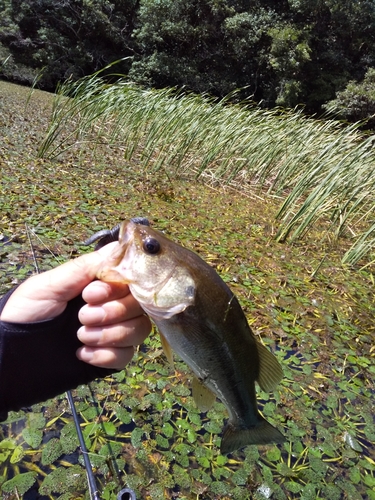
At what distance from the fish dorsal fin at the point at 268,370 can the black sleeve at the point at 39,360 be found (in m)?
0.51

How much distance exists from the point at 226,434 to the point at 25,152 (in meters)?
5.59

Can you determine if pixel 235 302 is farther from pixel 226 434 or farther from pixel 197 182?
pixel 197 182

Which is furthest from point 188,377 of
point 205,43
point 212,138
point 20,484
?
point 205,43

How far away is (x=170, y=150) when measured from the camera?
6.44m

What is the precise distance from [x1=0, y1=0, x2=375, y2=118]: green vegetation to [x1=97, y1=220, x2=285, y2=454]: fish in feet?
56.6

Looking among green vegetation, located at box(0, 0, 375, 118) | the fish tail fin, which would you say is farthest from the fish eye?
green vegetation, located at box(0, 0, 375, 118)

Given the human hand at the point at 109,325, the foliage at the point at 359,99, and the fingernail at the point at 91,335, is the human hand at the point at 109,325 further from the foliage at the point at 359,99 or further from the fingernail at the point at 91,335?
the foliage at the point at 359,99

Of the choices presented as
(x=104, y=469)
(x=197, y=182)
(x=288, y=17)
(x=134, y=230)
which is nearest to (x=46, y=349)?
(x=134, y=230)

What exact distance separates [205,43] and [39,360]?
2027 cm

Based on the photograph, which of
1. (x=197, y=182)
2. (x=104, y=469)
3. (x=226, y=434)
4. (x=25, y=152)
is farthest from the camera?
(x=197, y=182)

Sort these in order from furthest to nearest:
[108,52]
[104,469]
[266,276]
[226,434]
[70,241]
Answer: [108,52] → [266,276] → [70,241] → [104,469] → [226,434]

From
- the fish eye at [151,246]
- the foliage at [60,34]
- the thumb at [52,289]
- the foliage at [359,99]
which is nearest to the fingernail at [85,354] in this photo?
the thumb at [52,289]

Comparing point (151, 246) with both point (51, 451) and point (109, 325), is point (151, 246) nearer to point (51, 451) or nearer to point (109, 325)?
point (109, 325)

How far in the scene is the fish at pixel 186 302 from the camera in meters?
0.93
